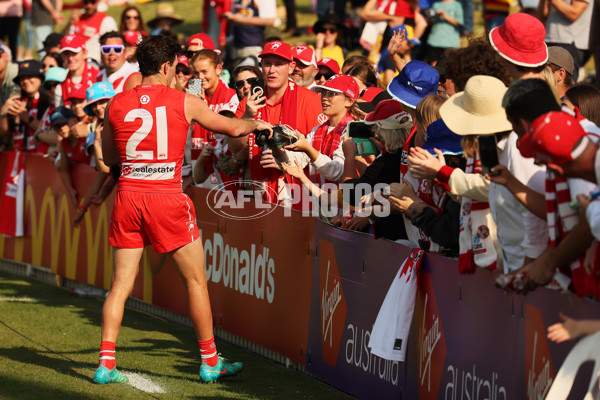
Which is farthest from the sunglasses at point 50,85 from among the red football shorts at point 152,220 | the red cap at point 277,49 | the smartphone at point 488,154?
the smartphone at point 488,154

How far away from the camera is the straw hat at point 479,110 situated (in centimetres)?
531

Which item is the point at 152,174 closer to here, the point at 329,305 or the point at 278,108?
the point at 329,305

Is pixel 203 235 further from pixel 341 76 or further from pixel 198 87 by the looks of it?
pixel 341 76

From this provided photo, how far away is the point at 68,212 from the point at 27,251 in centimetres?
126

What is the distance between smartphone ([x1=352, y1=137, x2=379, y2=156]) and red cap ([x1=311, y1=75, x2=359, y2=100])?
0.88 meters

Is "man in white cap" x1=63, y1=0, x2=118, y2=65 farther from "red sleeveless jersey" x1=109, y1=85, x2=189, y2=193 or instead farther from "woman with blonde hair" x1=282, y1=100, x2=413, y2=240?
"woman with blonde hair" x1=282, y1=100, x2=413, y2=240

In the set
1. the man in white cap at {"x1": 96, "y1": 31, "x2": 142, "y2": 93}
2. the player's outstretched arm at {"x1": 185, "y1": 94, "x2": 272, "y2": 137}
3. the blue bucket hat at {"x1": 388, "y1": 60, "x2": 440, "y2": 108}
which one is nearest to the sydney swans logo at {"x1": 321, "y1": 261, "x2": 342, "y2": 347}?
the player's outstretched arm at {"x1": 185, "y1": 94, "x2": 272, "y2": 137}

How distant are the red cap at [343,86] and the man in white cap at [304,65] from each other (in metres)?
1.65

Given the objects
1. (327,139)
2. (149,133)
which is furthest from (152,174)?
(327,139)

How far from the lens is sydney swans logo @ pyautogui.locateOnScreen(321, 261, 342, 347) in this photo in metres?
7.26

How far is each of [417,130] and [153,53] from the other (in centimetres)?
198

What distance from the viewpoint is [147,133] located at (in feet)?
22.6

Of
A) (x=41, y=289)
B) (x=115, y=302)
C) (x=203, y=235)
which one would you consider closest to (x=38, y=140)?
(x=41, y=289)

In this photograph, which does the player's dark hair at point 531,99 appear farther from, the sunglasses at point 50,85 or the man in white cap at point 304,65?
the sunglasses at point 50,85
